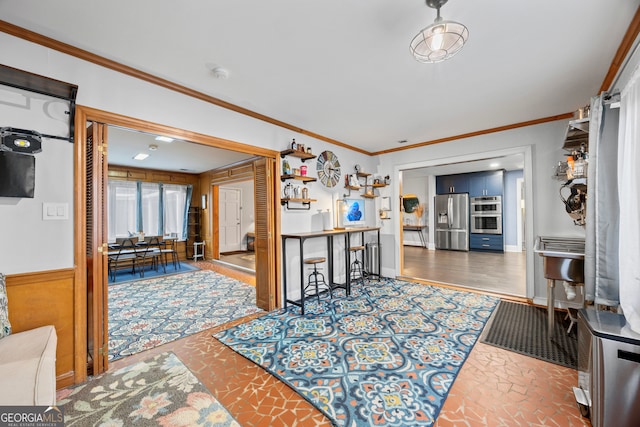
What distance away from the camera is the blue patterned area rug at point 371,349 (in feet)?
5.78

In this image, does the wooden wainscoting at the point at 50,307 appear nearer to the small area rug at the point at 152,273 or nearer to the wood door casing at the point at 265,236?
the wood door casing at the point at 265,236

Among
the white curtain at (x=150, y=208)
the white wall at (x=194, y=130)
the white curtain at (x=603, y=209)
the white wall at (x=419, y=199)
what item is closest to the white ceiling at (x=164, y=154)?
the white curtain at (x=150, y=208)

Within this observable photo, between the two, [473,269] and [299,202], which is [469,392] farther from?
[473,269]

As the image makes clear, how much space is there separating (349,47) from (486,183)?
24.9 ft

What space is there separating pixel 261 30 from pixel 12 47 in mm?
1712

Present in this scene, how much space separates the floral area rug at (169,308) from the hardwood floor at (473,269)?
3.34m

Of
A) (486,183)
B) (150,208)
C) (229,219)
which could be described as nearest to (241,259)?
(229,219)

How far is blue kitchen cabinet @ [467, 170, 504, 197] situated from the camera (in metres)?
7.75

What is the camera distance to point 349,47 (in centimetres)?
205

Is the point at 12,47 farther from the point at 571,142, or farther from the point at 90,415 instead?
the point at 571,142

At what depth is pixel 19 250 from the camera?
6.01 feet

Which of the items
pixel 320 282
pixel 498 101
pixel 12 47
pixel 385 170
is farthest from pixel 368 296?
pixel 12 47

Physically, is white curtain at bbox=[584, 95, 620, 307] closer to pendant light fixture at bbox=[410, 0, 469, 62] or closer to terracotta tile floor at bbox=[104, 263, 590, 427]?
terracotta tile floor at bbox=[104, 263, 590, 427]

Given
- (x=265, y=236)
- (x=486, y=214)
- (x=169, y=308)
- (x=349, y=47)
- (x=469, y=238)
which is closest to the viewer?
(x=349, y=47)
